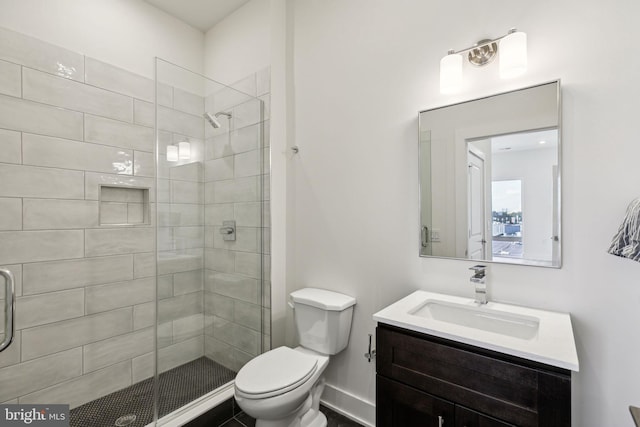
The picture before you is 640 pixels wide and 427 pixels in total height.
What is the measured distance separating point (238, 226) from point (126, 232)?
0.84m

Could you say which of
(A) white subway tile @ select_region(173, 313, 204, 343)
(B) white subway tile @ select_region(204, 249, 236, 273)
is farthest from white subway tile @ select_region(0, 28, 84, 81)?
(A) white subway tile @ select_region(173, 313, 204, 343)

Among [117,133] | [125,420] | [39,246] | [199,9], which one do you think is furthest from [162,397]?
[199,9]

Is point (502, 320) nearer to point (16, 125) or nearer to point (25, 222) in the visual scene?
point (25, 222)

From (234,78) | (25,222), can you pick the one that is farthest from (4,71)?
(234,78)

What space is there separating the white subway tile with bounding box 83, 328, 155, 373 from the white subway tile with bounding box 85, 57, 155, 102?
69.7 inches

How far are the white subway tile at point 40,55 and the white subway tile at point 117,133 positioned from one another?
11.4 inches

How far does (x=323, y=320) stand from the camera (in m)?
1.82

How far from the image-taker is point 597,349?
3.95 feet

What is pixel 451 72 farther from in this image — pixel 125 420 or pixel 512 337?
pixel 125 420

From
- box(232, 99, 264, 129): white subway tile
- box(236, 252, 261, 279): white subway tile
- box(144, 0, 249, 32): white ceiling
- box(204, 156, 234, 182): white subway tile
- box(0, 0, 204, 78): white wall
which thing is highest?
box(144, 0, 249, 32): white ceiling

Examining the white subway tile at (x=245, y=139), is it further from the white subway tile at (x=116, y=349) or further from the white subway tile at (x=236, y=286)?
the white subway tile at (x=116, y=349)

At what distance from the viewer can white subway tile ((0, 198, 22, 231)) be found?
1.69 metres

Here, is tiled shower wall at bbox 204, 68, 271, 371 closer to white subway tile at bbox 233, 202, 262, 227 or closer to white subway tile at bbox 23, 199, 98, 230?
white subway tile at bbox 233, 202, 262, 227
